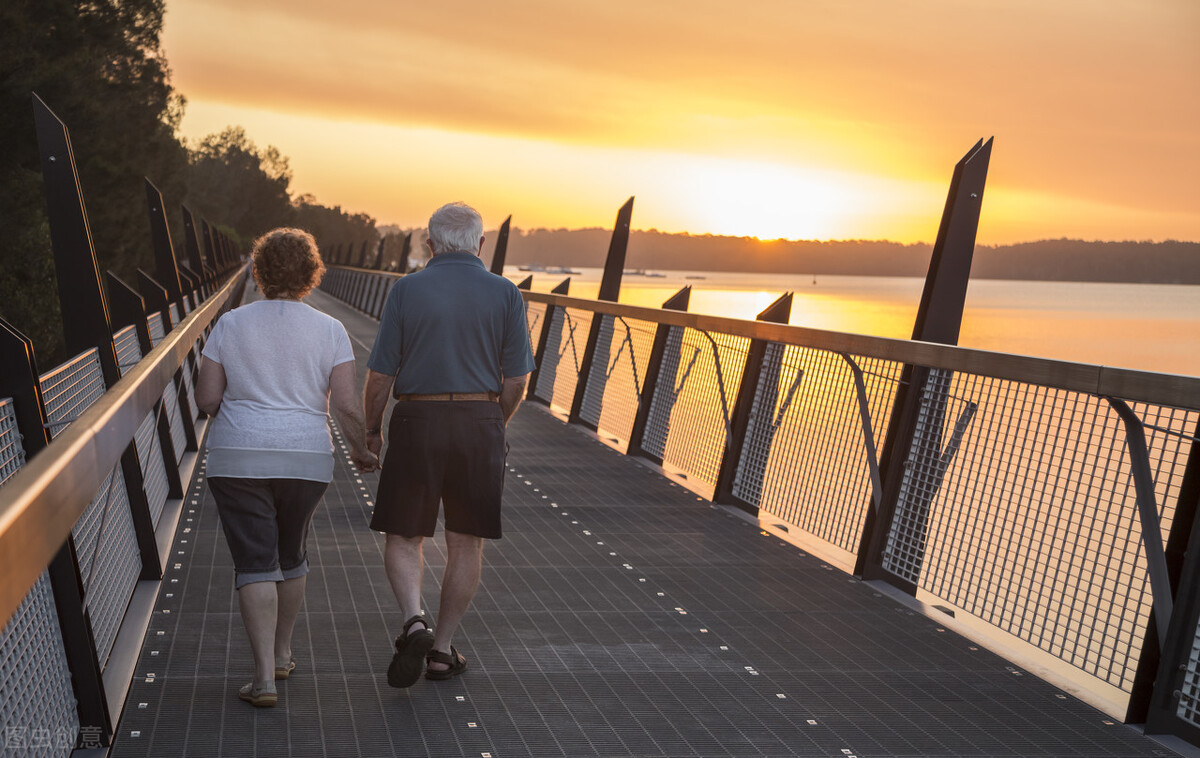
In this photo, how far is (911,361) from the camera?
5.96 m

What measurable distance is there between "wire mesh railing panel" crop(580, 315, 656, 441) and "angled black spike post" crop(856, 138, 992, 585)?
465 centimetres

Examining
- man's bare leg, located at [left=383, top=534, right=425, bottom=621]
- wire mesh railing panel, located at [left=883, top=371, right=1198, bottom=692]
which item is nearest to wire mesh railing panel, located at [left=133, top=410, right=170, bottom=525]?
man's bare leg, located at [left=383, top=534, right=425, bottom=621]

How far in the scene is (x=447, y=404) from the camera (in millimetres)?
4598

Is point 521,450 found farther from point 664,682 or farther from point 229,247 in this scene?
point 229,247

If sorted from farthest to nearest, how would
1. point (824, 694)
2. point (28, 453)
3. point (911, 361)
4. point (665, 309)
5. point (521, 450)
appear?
point (521, 450) → point (665, 309) → point (911, 361) → point (824, 694) → point (28, 453)

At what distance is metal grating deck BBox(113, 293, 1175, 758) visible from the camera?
4105mm

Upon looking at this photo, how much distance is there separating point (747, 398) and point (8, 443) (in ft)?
19.4

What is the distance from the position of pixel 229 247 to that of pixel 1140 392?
61643mm

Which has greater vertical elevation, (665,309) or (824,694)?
(665,309)

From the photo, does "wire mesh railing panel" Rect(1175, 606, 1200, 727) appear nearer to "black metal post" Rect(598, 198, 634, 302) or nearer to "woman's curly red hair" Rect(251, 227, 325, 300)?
"woman's curly red hair" Rect(251, 227, 325, 300)

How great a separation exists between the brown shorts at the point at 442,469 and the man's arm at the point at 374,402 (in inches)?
4.3

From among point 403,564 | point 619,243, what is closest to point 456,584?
point 403,564

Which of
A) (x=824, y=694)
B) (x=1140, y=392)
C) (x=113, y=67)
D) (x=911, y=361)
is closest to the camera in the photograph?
(x=1140, y=392)

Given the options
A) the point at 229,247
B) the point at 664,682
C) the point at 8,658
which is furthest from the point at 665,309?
the point at 229,247
